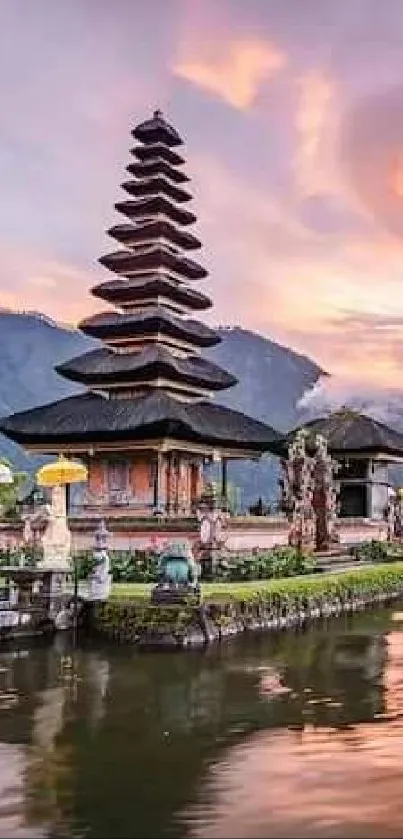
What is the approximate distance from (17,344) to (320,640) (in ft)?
335

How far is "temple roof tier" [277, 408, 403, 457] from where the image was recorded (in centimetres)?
4744

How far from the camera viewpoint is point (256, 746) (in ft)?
36.9

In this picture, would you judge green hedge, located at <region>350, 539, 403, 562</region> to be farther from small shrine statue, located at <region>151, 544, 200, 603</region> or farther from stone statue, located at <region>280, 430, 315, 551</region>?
small shrine statue, located at <region>151, 544, 200, 603</region>

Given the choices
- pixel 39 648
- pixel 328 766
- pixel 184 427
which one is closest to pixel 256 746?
pixel 328 766

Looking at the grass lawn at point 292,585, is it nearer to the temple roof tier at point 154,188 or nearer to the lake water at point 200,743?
the lake water at point 200,743

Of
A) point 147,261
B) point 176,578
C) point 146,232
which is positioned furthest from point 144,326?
point 176,578

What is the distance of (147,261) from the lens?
41.3m

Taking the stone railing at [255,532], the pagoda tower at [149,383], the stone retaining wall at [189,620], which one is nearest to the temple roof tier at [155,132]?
the pagoda tower at [149,383]

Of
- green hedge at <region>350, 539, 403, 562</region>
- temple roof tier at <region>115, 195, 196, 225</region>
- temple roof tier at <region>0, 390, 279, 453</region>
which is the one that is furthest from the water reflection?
temple roof tier at <region>115, 195, 196, 225</region>

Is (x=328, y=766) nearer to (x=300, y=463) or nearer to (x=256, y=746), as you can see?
(x=256, y=746)

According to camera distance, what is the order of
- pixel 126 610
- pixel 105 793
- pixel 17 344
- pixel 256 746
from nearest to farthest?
pixel 105 793 < pixel 256 746 < pixel 126 610 < pixel 17 344

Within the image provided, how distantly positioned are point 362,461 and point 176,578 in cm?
2876

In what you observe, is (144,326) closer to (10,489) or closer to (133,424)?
(133,424)

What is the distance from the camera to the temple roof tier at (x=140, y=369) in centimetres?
3797
